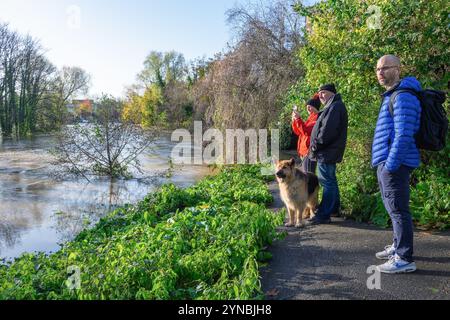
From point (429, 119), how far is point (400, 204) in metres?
0.95

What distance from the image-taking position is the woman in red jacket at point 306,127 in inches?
299

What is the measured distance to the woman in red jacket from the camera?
7605 mm

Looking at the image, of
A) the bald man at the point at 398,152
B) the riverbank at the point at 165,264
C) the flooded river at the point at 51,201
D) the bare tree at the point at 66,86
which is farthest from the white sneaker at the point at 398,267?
the bare tree at the point at 66,86

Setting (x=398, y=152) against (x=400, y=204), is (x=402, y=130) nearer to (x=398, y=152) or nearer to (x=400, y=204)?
(x=398, y=152)

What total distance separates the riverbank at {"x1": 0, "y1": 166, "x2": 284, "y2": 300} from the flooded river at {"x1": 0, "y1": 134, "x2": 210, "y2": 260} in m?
1.23

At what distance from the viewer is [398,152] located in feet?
13.8

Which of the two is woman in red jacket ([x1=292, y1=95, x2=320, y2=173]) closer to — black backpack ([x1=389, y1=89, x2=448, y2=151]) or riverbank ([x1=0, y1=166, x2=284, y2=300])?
riverbank ([x1=0, y1=166, x2=284, y2=300])

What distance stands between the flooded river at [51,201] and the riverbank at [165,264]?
1.23 m

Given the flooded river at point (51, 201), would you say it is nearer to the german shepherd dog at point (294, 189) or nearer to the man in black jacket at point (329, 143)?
the german shepherd dog at point (294, 189)

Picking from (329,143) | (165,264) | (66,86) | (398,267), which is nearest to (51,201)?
(165,264)

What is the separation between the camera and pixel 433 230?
6.14 meters

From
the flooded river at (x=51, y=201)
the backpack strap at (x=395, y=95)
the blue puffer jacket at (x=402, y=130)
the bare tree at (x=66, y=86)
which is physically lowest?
the flooded river at (x=51, y=201)

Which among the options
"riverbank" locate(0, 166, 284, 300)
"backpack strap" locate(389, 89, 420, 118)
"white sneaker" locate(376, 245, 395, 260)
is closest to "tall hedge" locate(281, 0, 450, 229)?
"white sneaker" locate(376, 245, 395, 260)
